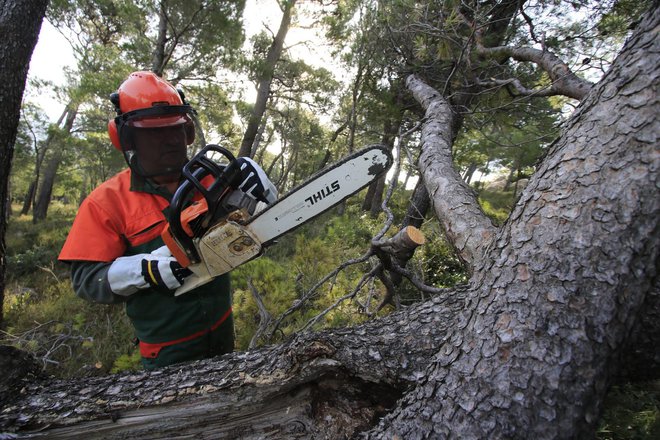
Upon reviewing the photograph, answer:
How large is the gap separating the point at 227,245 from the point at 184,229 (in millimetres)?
195

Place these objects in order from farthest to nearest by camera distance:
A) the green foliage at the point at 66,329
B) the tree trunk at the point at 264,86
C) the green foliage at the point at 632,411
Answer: the tree trunk at the point at 264,86 → the green foliage at the point at 66,329 → the green foliage at the point at 632,411

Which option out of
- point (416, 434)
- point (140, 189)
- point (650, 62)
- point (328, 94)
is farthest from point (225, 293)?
point (328, 94)

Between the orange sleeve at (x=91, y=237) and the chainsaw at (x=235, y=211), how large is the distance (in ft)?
1.12

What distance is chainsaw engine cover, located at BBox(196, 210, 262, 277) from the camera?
4.39 ft

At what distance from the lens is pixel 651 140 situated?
618 millimetres

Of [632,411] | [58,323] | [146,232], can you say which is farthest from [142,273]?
[58,323]

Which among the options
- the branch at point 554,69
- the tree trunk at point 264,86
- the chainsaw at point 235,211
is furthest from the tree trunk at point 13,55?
the tree trunk at point 264,86

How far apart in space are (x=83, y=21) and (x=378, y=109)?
30.7ft

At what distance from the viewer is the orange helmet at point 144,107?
1510 mm

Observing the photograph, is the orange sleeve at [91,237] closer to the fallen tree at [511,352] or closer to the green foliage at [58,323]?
the fallen tree at [511,352]

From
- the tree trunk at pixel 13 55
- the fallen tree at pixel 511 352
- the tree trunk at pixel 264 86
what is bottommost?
the fallen tree at pixel 511 352

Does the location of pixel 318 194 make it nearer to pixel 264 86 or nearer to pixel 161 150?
pixel 161 150

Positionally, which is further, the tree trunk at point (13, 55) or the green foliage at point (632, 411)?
the tree trunk at point (13, 55)

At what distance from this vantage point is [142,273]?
1405mm
